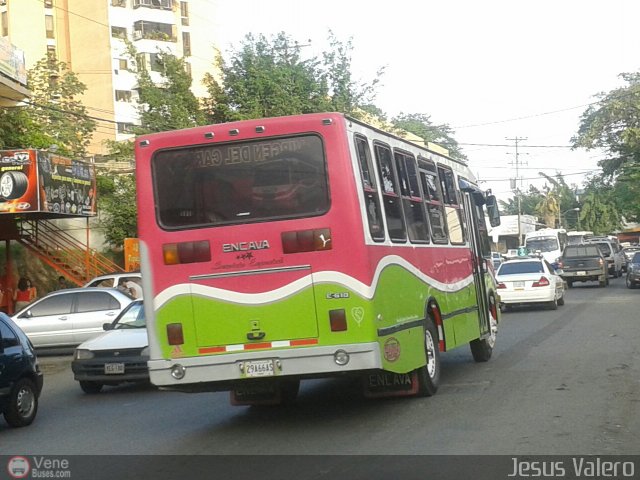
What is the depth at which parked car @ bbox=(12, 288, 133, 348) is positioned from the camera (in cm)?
2083

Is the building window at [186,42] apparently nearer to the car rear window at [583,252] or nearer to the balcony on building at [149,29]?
the balcony on building at [149,29]

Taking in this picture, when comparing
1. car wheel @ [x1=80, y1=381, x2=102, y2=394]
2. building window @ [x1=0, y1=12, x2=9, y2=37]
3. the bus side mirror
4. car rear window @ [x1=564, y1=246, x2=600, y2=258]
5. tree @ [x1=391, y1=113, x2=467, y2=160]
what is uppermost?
building window @ [x1=0, y1=12, x2=9, y2=37]

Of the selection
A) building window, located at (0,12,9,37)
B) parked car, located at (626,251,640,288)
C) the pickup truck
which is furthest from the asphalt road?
building window, located at (0,12,9,37)

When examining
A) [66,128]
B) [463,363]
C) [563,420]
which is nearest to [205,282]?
[563,420]

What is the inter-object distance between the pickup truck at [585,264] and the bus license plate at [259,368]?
113ft

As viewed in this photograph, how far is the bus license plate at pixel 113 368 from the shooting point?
14352 millimetres

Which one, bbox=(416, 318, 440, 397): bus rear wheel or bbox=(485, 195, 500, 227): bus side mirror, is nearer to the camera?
bbox=(416, 318, 440, 397): bus rear wheel

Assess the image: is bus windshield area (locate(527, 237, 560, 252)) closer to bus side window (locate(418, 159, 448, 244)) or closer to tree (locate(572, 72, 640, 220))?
tree (locate(572, 72, 640, 220))

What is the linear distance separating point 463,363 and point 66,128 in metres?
34.4

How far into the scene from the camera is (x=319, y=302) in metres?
9.55

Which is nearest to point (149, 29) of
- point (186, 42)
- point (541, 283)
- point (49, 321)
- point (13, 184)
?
point (186, 42)

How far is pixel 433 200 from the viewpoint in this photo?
13000 millimetres

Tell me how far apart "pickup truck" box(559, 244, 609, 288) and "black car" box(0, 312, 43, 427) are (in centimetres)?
3350

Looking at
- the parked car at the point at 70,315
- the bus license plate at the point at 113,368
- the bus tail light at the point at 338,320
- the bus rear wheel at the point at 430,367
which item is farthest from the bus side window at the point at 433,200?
the parked car at the point at 70,315
